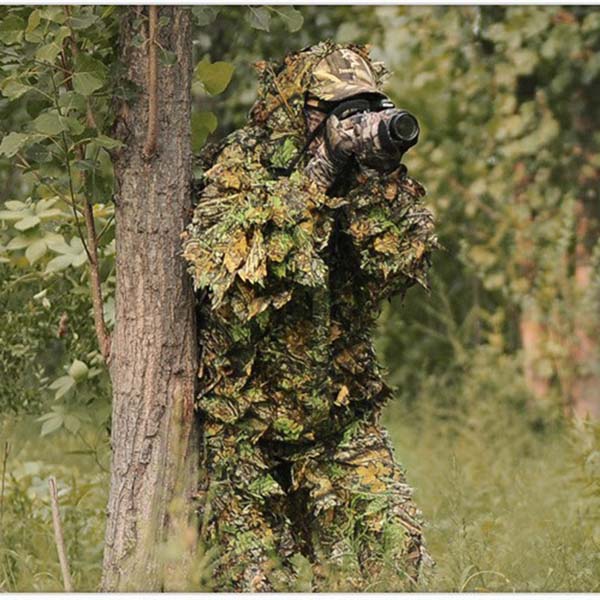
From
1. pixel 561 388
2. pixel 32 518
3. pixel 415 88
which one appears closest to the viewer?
pixel 32 518

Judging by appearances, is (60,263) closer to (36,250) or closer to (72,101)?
(36,250)

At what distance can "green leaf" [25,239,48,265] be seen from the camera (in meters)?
4.09

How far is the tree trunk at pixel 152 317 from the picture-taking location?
3359 millimetres

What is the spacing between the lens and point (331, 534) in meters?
3.41

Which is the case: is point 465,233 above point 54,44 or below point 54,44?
below

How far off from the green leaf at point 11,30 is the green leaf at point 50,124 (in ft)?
0.76

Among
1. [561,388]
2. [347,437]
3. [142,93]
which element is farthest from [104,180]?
[561,388]

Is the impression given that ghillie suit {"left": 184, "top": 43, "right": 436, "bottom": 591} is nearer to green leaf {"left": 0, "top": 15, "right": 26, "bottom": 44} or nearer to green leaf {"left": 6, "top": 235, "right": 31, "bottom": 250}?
green leaf {"left": 0, "top": 15, "right": 26, "bottom": 44}

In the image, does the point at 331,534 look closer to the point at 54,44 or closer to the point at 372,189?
the point at 372,189

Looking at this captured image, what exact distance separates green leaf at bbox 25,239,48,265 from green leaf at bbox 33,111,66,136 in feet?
2.64

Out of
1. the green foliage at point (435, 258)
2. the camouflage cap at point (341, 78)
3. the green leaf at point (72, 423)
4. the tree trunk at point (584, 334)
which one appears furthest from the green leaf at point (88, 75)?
the tree trunk at point (584, 334)

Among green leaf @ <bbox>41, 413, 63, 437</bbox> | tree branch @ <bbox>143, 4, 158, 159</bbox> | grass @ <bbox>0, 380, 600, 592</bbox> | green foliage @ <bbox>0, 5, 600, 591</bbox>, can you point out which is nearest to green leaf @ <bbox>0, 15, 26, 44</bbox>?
green foliage @ <bbox>0, 5, 600, 591</bbox>

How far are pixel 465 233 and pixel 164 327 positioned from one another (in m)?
5.70

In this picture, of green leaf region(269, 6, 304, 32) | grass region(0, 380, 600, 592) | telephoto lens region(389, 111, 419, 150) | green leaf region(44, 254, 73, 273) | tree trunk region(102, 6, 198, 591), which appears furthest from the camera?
green leaf region(44, 254, 73, 273)
